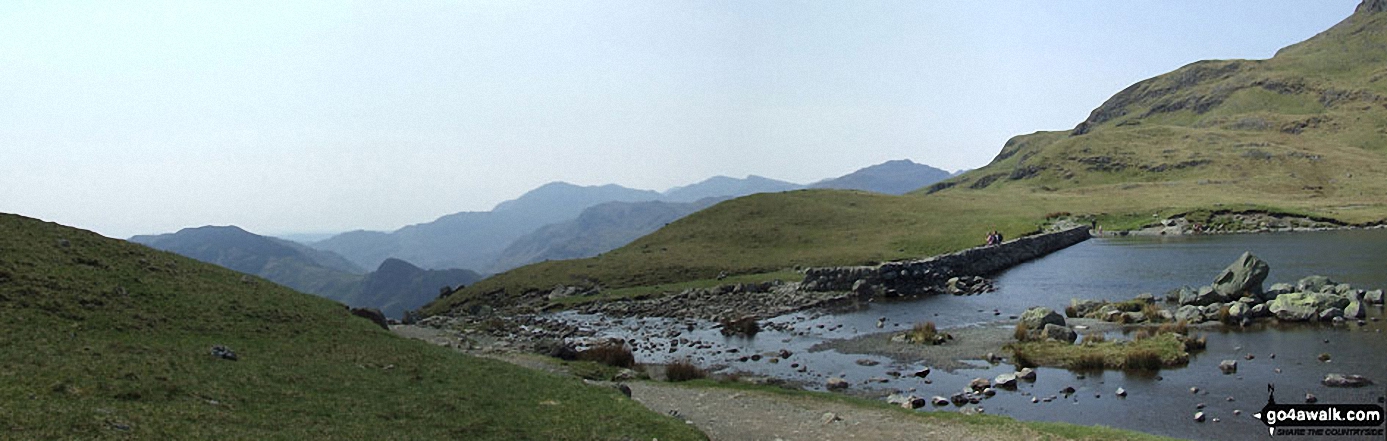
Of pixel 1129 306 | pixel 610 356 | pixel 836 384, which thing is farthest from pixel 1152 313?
pixel 610 356

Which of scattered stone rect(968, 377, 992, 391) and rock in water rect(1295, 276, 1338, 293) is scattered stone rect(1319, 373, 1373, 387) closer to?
scattered stone rect(968, 377, 992, 391)

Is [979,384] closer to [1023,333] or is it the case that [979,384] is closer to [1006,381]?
[1006,381]

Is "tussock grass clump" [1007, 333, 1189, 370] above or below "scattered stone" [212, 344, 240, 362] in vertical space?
below

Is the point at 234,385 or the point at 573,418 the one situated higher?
the point at 234,385

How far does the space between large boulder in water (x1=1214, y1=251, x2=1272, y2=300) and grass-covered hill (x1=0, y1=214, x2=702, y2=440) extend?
46.5m

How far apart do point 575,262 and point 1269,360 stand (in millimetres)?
84257

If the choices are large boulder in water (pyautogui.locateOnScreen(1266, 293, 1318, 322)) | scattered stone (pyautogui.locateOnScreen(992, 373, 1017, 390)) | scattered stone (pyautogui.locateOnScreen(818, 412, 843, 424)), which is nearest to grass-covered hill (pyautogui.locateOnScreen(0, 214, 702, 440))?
scattered stone (pyautogui.locateOnScreen(818, 412, 843, 424))

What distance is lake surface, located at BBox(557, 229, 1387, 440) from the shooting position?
2659 centimetres

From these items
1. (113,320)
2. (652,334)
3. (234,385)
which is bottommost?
(652,334)

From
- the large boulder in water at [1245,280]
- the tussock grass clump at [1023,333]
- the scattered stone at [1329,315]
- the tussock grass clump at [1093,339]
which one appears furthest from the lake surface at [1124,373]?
the tussock grass clump at [1023,333]

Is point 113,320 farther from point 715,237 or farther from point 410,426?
point 715,237

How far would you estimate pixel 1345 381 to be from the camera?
27766 mm

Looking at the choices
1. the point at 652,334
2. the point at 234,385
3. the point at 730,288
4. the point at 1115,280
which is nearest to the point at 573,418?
the point at 234,385

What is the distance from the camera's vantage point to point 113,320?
24.8 meters
